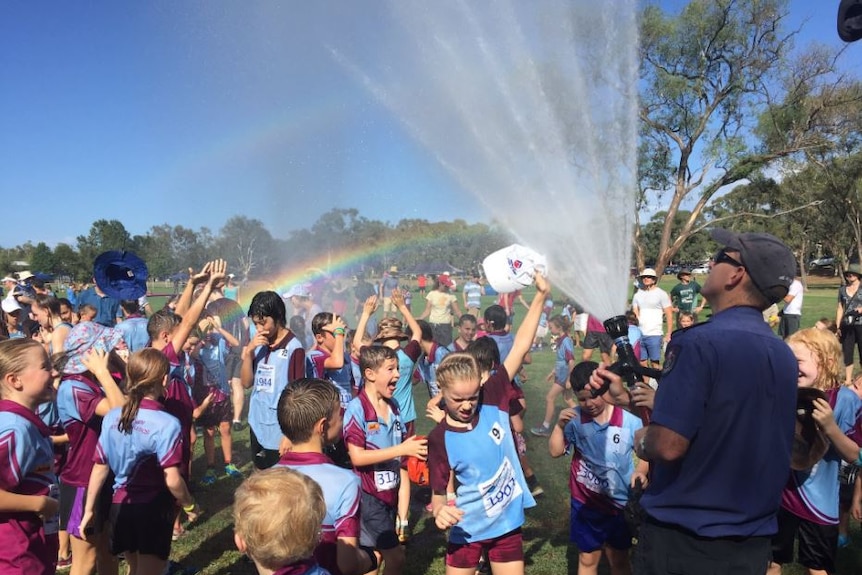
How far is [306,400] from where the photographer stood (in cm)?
280

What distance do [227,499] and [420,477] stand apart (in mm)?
2579

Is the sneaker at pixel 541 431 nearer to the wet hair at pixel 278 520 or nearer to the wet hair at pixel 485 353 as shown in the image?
the wet hair at pixel 485 353

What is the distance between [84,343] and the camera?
4449 millimetres

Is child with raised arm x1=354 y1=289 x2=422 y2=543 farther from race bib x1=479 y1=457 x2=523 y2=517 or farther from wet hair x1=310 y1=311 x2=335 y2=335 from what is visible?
race bib x1=479 y1=457 x2=523 y2=517

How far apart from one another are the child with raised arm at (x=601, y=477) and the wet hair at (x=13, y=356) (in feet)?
10.7

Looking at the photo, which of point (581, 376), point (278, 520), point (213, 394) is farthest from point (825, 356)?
point (213, 394)

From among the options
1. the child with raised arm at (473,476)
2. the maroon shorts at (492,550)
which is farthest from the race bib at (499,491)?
the maroon shorts at (492,550)

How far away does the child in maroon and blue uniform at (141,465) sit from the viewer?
3.40 meters

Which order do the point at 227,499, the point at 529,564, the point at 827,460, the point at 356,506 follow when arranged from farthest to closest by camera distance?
the point at 227,499 < the point at 529,564 < the point at 827,460 < the point at 356,506

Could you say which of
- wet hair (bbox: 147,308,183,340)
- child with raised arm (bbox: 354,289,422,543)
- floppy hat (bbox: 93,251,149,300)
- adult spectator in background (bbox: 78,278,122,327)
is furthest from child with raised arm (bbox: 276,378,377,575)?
adult spectator in background (bbox: 78,278,122,327)

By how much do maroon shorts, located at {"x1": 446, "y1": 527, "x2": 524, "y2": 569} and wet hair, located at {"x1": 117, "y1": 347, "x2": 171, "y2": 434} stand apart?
2171 mm

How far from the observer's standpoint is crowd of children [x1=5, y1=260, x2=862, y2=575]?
2596mm

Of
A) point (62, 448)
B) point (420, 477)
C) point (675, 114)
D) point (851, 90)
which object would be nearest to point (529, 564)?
point (420, 477)

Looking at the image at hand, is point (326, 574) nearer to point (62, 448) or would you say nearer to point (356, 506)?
point (356, 506)
